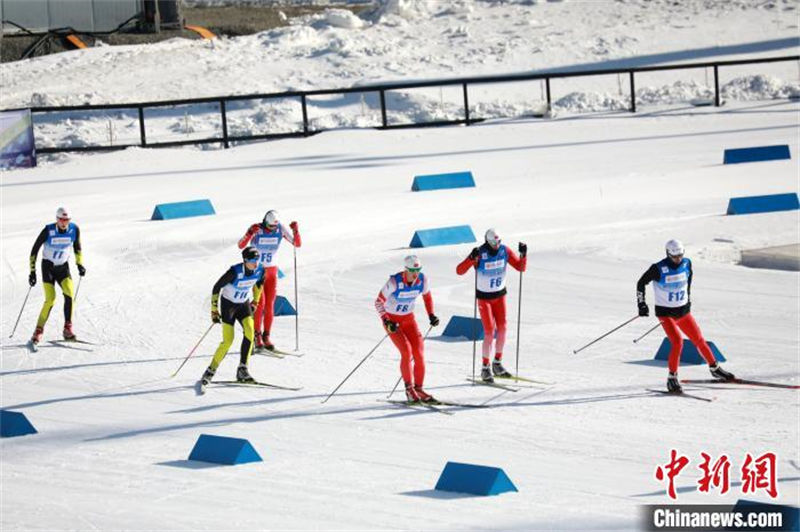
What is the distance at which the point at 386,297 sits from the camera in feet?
50.6

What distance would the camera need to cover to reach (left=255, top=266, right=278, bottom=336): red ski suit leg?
60.8ft

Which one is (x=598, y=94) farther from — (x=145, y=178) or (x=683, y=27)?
(x=145, y=178)

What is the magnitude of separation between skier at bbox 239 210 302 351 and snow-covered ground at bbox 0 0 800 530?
0.64m

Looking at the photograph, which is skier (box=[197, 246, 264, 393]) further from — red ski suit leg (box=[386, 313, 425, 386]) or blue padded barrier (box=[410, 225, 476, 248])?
blue padded barrier (box=[410, 225, 476, 248])

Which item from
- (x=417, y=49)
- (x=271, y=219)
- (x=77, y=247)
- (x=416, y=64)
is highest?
(x=417, y=49)

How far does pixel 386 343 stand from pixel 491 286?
9.31ft

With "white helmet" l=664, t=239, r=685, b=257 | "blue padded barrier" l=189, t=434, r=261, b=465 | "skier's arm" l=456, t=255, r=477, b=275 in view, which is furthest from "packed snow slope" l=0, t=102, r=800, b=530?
"white helmet" l=664, t=239, r=685, b=257

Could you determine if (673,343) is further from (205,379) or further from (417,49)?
(417,49)

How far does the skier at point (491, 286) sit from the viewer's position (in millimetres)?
16422

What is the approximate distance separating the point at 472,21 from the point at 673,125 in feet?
46.8

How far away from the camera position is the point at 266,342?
18625 mm

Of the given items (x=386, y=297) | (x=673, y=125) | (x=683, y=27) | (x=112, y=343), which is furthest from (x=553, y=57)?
(x=386, y=297)

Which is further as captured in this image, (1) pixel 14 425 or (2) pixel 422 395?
(2) pixel 422 395

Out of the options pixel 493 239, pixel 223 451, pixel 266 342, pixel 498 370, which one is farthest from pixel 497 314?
pixel 223 451
